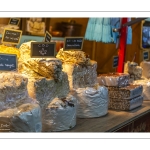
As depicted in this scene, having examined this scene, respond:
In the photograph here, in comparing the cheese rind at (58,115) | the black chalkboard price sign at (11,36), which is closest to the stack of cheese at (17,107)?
the cheese rind at (58,115)

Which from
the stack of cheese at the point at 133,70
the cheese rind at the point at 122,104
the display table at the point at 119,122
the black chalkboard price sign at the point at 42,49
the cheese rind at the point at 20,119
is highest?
A: the black chalkboard price sign at the point at 42,49

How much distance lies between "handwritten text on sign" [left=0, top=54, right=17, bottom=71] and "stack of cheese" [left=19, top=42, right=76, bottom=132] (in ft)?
0.39

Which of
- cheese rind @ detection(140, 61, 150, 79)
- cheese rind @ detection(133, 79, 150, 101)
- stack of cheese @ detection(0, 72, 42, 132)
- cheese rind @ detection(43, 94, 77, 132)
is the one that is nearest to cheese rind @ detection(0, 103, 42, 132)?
stack of cheese @ detection(0, 72, 42, 132)

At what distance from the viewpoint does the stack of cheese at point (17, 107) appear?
1345 mm

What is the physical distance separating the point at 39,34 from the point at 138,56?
1.42 metres

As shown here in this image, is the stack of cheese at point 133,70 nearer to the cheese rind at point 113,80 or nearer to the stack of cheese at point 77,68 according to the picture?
the cheese rind at point 113,80

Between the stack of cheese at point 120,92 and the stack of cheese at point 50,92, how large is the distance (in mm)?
592

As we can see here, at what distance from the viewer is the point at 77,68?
1973 mm

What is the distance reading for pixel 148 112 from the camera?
2.34 meters

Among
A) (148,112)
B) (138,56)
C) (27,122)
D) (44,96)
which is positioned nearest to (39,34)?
(138,56)

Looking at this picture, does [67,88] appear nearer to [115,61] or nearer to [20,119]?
[20,119]

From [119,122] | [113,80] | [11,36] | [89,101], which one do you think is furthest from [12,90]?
[113,80]
